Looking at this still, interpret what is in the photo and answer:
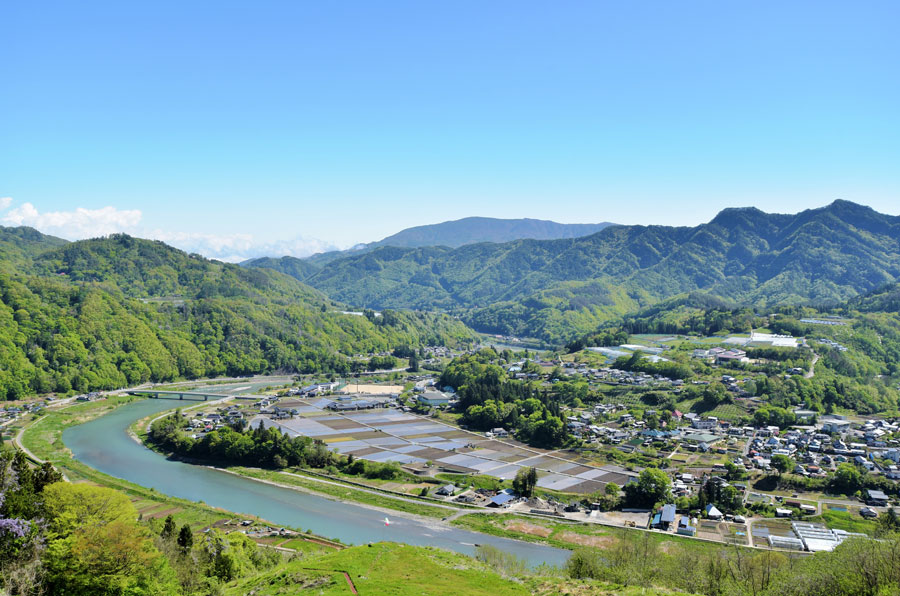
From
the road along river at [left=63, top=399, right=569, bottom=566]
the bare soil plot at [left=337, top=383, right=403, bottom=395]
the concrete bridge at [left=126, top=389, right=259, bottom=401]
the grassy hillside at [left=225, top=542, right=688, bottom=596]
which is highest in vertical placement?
the grassy hillside at [left=225, top=542, right=688, bottom=596]

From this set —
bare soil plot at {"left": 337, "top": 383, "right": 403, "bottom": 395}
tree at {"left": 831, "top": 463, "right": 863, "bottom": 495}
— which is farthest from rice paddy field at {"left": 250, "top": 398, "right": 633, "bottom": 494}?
tree at {"left": 831, "top": 463, "right": 863, "bottom": 495}

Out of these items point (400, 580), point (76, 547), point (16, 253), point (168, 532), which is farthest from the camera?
point (16, 253)

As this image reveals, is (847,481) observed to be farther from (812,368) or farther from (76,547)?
(76,547)

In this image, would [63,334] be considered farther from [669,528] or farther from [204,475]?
[669,528]

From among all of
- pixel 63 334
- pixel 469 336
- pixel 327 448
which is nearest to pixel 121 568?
pixel 327 448

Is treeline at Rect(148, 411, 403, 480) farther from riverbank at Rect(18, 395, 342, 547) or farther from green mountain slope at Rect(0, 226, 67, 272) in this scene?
green mountain slope at Rect(0, 226, 67, 272)

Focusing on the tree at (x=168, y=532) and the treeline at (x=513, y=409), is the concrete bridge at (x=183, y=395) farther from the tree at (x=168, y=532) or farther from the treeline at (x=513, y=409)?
the tree at (x=168, y=532)

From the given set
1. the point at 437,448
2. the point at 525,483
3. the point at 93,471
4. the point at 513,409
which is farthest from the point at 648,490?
the point at 93,471
